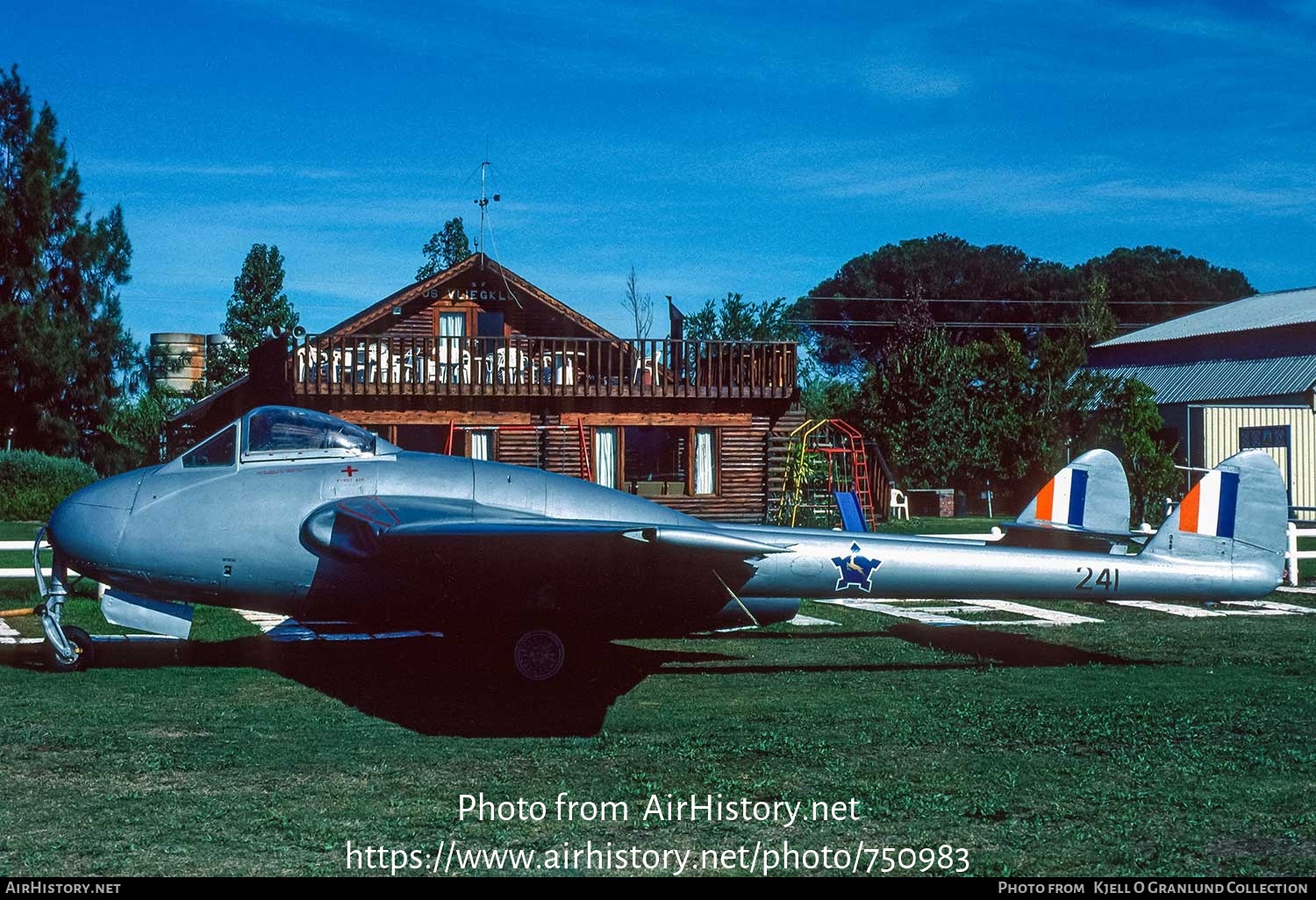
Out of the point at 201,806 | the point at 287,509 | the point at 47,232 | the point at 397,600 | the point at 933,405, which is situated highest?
the point at 47,232

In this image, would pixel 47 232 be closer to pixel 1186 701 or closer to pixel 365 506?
pixel 365 506

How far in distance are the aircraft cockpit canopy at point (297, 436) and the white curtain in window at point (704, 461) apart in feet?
66.5

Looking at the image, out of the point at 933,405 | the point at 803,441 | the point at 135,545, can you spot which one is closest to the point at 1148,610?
the point at 135,545

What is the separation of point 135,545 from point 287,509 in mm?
1278

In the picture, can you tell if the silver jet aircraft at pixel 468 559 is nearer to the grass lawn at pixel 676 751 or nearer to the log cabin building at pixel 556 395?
the grass lawn at pixel 676 751

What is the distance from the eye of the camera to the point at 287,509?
10.4m

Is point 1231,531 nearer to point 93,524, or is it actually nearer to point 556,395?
point 93,524

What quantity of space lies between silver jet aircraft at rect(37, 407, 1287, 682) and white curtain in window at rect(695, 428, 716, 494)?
19.4 m

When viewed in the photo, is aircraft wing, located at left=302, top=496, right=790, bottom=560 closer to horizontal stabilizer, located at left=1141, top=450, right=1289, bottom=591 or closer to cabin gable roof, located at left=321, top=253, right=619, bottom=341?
horizontal stabilizer, located at left=1141, top=450, right=1289, bottom=591

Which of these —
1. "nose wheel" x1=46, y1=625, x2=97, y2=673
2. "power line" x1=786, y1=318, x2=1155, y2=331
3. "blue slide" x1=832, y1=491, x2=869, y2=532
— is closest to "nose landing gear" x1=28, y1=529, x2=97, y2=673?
"nose wheel" x1=46, y1=625, x2=97, y2=673

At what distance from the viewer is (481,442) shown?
1171 inches

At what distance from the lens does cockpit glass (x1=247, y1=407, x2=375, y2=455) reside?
35.2 ft

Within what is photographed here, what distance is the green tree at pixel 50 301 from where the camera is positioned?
155 ft

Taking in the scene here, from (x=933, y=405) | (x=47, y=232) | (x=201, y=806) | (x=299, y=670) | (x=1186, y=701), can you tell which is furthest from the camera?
(x=47, y=232)
